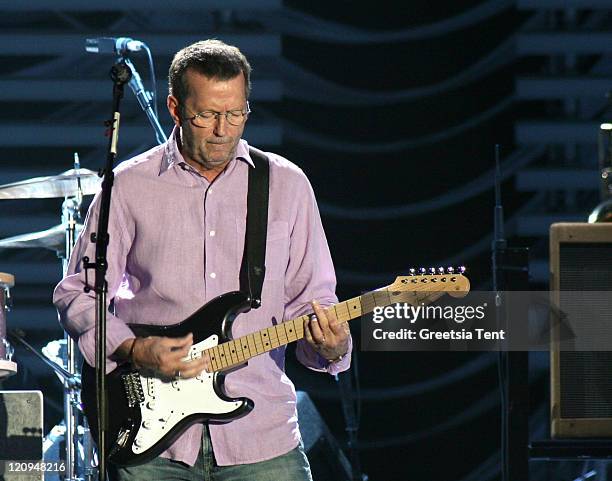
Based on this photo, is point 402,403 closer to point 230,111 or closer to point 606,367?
point 606,367

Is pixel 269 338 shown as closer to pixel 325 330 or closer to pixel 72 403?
pixel 325 330

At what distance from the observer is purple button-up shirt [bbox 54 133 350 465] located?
3422 millimetres

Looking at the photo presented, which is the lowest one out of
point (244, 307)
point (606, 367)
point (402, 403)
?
point (402, 403)

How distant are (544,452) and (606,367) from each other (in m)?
0.43

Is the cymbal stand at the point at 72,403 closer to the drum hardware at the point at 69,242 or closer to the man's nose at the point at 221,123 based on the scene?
the drum hardware at the point at 69,242

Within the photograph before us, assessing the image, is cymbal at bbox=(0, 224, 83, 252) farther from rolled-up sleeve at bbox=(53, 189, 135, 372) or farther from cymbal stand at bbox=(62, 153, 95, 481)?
rolled-up sleeve at bbox=(53, 189, 135, 372)

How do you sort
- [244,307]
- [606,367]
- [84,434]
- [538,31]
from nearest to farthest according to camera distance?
[244,307] → [606,367] → [84,434] → [538,31]

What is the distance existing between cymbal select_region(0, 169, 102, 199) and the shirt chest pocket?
7.62 feet

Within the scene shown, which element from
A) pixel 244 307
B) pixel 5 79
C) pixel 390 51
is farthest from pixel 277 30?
pixel 244 307

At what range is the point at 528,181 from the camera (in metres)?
6.50

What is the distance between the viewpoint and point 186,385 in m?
3.45

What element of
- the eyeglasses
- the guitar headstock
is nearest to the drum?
the eyeglasses

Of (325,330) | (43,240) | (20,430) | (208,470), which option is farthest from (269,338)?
(43,240)

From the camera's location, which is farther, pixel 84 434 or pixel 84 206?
pixel 84 206
